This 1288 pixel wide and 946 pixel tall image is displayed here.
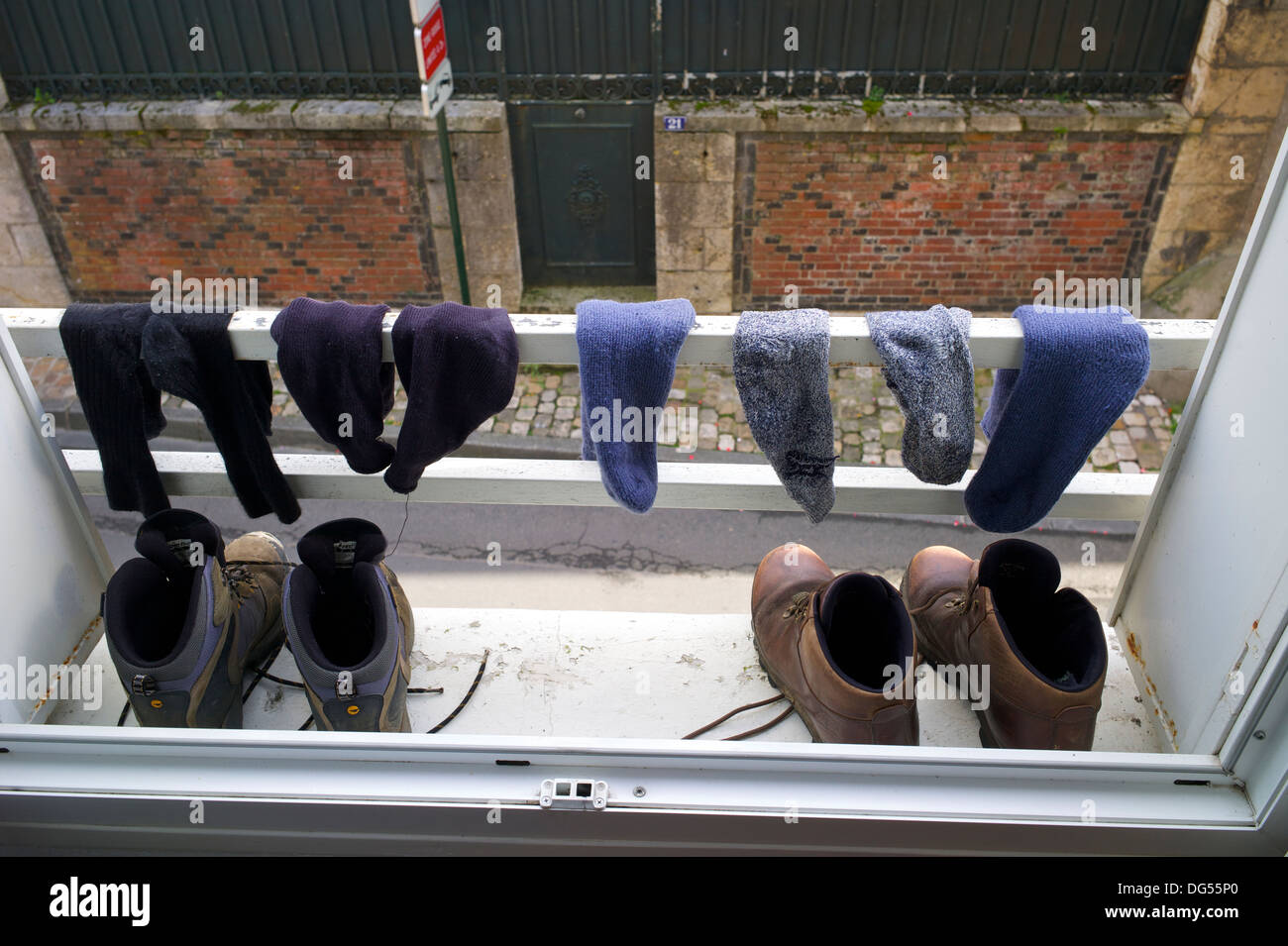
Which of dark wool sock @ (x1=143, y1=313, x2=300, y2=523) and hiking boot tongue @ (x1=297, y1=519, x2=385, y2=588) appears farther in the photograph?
hiking boot tongue @ (x1=297, y1=519, x2=385, y2=588)

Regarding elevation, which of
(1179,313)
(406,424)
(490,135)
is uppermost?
(406,424)

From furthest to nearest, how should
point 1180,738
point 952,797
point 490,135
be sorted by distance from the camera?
point 490,135 → point 1180,738 → point 952,797

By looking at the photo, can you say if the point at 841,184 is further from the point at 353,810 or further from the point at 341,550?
the point at 353,810

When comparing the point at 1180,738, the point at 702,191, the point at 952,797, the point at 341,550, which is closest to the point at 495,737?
the point at 341,550

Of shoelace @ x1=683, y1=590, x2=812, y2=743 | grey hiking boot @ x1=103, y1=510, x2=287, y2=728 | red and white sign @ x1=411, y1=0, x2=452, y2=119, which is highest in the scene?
red and white sign @ x1=411, y1=0, x2=452, y2=119

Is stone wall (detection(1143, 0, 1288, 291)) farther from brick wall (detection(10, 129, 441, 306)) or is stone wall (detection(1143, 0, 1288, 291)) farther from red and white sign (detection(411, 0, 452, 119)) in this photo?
brick wall (detection(10, 129, 441, 306))

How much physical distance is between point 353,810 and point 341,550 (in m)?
0.61

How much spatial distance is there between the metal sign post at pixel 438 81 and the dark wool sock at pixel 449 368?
384 centimetres

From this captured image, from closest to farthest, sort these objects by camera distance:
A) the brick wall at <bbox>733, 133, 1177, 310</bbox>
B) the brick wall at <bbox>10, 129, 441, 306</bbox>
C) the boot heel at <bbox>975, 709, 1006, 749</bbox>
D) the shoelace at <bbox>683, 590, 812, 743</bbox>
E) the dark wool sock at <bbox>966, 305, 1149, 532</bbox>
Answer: the dark wool sock at <bbox>966, 305, 1149, 532</bbox> → the boot heel at <bbox>975, 709, 1006, 749</bbox> → the shoelace at <bbox>683, 590, 812, 743</bbox> → the brick wall at <bbox>733, 133, 1177, 310</bbox> → the brick wall at <bbox>10, 129, 441, 306</bbox>

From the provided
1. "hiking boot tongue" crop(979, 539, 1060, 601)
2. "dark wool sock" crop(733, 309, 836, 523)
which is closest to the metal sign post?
"dark wool sock" crop(733, 309, 836, 523)

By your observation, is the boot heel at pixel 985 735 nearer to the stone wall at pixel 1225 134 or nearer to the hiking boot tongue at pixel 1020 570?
the hiking boot tongue at pixel 1020 570

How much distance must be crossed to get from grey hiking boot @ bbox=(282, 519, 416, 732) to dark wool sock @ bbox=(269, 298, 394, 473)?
29 cm

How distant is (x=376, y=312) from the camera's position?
187 centimetres

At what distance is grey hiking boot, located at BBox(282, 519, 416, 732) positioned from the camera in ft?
6.24
